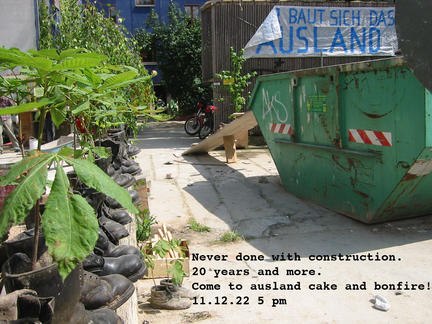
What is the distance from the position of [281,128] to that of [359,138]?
5.84ft

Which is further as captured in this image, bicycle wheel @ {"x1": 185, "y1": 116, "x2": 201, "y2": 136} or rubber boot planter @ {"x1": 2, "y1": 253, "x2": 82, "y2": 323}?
bicycle wheel @ {"x1": 185, "y1": 116, "x2": 201, "y2": 136}

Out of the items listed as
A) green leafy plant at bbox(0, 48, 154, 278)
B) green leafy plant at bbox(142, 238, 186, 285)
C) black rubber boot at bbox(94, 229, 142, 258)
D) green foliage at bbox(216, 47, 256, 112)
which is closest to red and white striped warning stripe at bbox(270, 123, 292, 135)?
green leafy plant at bbox(142, 238, 186, 285)

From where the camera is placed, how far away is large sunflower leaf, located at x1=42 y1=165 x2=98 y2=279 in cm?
104

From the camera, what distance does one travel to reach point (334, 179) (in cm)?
548

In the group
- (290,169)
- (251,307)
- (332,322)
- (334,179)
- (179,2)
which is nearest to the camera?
(332,322)

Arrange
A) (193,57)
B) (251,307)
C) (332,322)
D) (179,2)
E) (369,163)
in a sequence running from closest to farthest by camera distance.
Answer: (332,322) → (251,307) → (369,163) → (193,57) → (179,2)

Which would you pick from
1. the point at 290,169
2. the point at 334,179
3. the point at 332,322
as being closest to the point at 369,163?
the point at 334,179

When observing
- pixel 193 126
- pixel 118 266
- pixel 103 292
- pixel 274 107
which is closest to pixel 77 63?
pixel 103 292

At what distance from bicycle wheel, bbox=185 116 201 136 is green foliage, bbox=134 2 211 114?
6422 mm

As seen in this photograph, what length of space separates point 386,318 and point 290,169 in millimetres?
3616

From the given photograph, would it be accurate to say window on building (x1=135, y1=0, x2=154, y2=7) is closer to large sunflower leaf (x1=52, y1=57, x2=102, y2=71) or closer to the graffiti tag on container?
the graffiti tag on container

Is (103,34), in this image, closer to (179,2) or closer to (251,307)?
(251,307)

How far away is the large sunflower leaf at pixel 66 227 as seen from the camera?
1.04 meters

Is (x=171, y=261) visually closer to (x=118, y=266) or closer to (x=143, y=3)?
(x=118, y=266)
